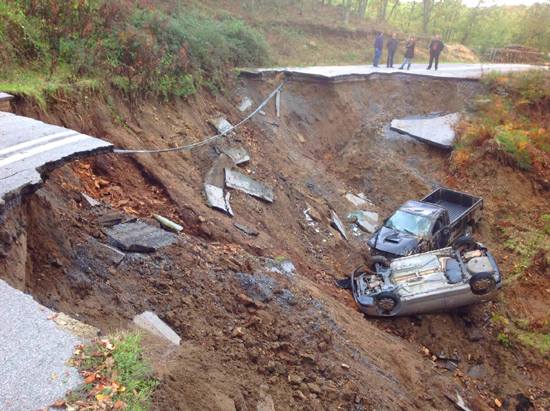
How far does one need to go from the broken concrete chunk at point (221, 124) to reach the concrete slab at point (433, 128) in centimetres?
812

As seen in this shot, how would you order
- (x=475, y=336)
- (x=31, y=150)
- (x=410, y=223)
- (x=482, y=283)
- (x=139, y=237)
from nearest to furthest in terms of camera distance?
(x=31, y=150) → (x=139, y=237) → (x=482, y=283) → (x=475, y=336) → (x=410, y=223)

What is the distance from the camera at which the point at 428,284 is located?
886cm

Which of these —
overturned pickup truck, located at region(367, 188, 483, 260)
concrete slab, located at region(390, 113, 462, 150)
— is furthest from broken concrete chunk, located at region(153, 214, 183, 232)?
concrete slab, located at region(390, 113, 462, 150)

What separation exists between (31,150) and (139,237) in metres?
2.13

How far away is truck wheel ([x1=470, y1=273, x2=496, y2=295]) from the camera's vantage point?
28.2ft

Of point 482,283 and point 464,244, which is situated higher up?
point 482,283

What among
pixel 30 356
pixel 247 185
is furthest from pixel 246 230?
pixel 30 356

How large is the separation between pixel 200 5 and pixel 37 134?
17474 millimetres

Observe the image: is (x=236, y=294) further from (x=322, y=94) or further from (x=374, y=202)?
(x=322, y=94)

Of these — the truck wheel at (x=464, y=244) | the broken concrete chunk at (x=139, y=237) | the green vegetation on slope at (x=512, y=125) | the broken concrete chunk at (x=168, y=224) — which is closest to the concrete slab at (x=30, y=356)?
the broken concrete chunk at (x=139, y=237)

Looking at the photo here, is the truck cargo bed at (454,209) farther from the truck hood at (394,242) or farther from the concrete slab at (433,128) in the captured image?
the concrete slab at (433,128)

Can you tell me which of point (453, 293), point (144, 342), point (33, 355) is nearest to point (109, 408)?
point (33, 355)

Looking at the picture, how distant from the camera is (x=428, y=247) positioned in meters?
10.5

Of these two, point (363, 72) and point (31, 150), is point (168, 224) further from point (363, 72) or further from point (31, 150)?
point (363, 72)
